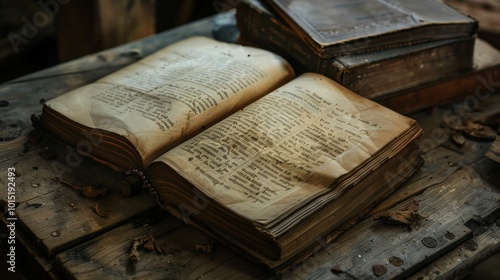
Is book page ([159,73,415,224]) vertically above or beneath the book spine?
beneath

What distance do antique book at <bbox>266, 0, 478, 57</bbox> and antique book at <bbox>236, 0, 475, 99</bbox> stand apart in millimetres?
22

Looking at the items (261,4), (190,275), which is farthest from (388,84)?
(190,275)

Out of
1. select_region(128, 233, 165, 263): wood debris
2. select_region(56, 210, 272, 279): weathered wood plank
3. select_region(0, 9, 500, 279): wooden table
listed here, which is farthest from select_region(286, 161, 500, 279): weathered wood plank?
select_region(128, 233, 165, 263): wood debris

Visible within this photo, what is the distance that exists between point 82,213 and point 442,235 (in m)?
0.76

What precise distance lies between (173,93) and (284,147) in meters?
0.33

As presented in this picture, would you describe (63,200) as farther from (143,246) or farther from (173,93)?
(173,93)

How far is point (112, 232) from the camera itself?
49.5 inches

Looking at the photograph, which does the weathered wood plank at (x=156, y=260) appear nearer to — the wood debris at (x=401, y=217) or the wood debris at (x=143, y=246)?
the wood debris at (x=143, y=246)

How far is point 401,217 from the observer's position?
52.2 inches

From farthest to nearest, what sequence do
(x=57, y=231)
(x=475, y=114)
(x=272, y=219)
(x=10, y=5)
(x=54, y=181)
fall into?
(x=10, y=5) < (x=475, y=114) < (x=54, y=181) < (x=57, y=231) < (x=272, y=219)

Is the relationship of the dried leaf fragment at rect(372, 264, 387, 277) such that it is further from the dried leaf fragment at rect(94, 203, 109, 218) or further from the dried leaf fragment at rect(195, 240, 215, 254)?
the dried leaf fragment at rect(94, 203, 109, 218)

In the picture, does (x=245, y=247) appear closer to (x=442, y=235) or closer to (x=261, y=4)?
(x=442, y=235)

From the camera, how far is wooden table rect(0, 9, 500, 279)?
1181 millimetres

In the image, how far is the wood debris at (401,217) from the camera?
1.32 metres
